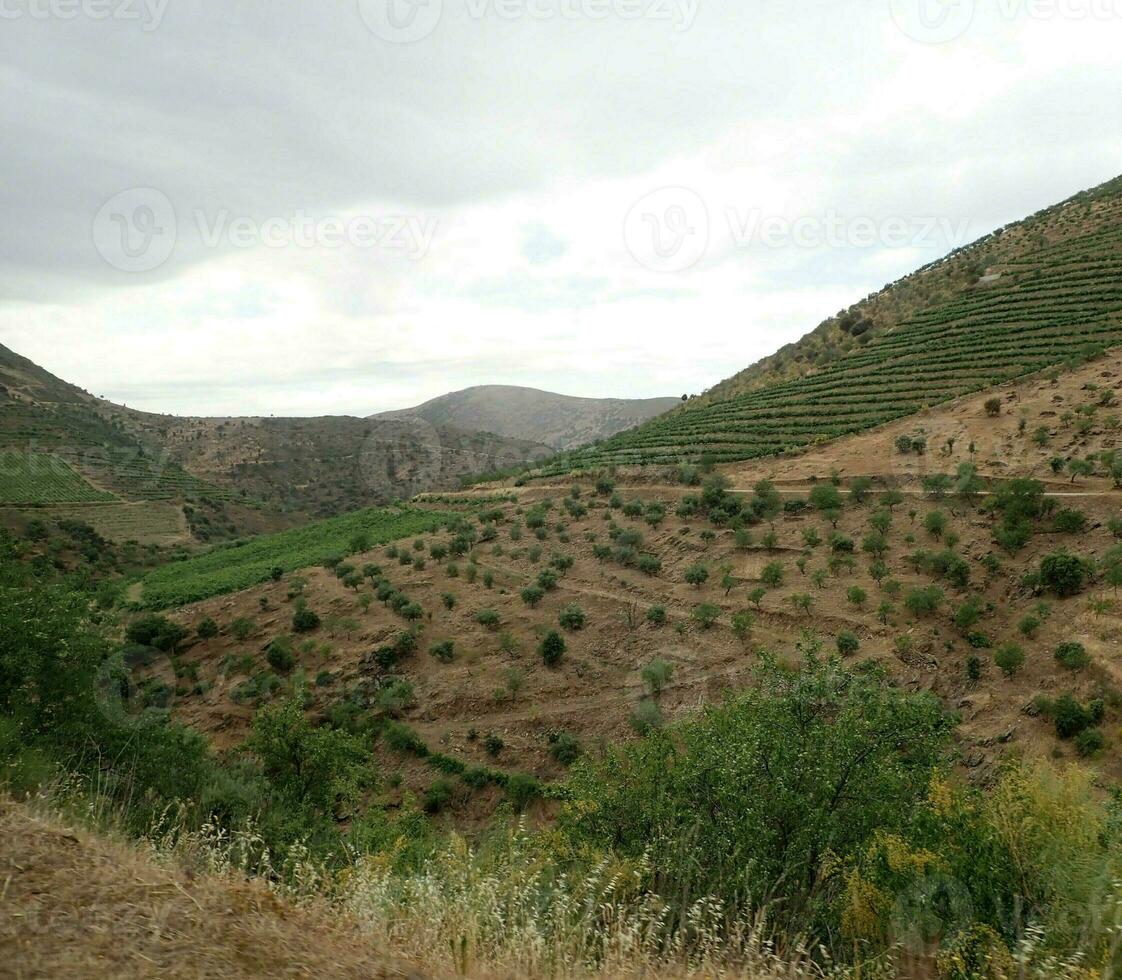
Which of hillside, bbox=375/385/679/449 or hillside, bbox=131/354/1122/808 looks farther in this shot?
hillside, bbox=375/385/679/449

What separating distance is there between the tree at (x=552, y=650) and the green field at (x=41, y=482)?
46.8 metres

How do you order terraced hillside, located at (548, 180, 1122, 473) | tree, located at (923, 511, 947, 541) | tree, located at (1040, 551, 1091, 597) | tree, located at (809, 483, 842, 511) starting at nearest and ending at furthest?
tree, located at (1040, 551, 1091, 597)
tree, located at (923, 511, 947, 541)
tree, located at (809, 483, 842, 511)
terraced hillside, located at (548, 180, 1122, 473)

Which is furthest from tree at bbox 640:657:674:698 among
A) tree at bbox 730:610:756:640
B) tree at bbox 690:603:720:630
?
tree at bbox 730:610:756:640

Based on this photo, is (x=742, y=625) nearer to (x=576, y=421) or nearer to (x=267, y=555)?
(x=267, y=555)

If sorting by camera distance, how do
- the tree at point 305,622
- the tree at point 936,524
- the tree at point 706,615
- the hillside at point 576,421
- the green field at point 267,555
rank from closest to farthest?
the tree at point 706,615, the tree at point 936,524, the tree at point 305,622, the green field at point 267,555, the hillside at point 576,421

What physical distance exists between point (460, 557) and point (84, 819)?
24.5m

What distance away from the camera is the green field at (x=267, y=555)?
3206cm

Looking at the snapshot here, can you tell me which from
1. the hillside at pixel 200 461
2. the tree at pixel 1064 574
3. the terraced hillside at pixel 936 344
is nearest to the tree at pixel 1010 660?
the tree at pixel 1064 574

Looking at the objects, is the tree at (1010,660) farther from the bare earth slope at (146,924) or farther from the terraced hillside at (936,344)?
the terraced hillside at (936,344)

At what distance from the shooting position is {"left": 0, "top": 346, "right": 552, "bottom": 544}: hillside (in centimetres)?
5547

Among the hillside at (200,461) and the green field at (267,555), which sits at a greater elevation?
the hillside at (200,461)

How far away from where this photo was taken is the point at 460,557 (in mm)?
29328

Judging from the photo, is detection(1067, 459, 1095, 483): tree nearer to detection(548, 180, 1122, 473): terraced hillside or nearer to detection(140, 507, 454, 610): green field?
detection(548, 180, 1122, 473): terraced hillside

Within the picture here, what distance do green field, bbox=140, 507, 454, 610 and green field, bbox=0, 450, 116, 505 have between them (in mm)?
14503
